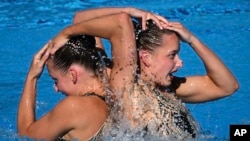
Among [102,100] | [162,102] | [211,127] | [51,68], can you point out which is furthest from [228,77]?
[211,127]

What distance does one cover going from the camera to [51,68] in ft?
11.5

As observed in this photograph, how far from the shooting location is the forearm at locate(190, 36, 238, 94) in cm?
372

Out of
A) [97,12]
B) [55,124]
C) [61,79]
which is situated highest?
[97,12]

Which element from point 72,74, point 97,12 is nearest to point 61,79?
point 72,74

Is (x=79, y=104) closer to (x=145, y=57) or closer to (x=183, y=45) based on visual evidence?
(x=145, y=57)

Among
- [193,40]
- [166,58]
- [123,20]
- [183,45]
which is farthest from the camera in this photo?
[183,45]

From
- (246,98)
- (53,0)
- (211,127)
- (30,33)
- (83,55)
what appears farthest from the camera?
(53,0)

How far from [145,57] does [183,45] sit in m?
3.20

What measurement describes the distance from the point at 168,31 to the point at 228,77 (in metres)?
0.49

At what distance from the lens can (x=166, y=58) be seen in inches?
141

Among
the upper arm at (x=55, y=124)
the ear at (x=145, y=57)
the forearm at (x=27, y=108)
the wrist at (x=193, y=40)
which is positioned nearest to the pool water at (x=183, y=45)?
the forearm at (x=27, y=108)

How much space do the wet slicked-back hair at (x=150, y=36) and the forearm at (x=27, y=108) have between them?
59 centimetres

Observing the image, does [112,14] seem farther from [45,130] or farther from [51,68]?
[45,130]

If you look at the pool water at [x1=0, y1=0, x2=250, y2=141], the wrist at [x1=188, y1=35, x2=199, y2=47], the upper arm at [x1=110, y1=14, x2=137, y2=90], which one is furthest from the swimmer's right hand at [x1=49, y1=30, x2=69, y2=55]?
the pool water at [x1=0, y1=0, x2=250, y2=141]
